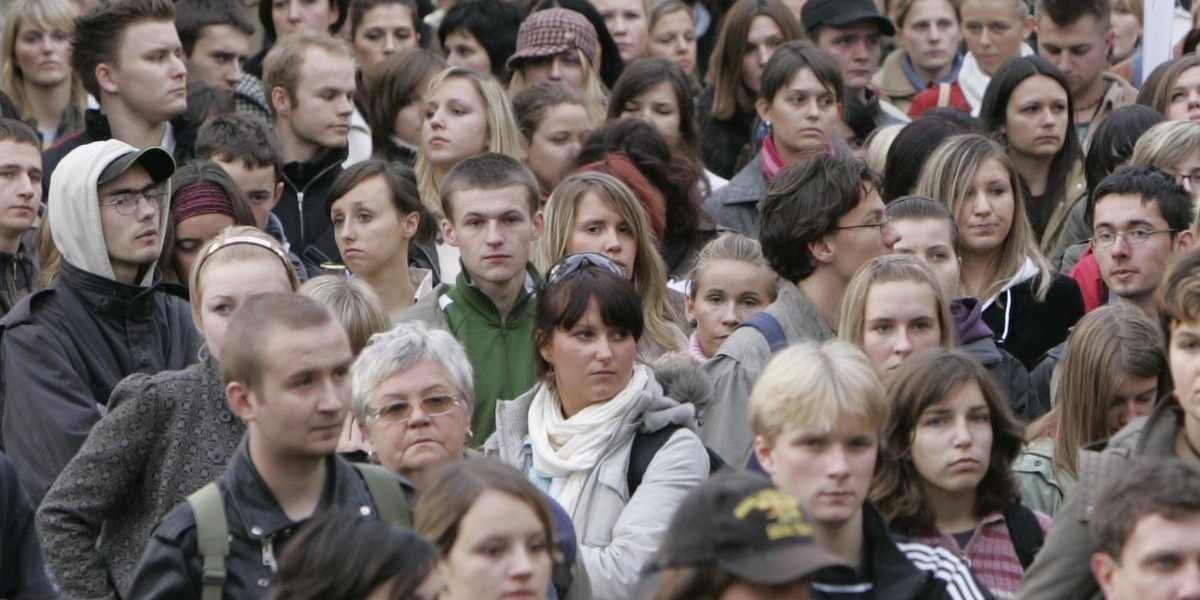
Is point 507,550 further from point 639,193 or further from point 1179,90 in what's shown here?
point 1179,90

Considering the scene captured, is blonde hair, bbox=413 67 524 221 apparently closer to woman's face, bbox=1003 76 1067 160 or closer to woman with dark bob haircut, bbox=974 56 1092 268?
woman with dark bob haircut, bbox=974 56 1092 268

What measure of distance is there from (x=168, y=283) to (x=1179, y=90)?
520 centimetres

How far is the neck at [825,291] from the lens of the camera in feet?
25.7

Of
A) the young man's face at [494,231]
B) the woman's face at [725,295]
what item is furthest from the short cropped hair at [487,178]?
the woman's face at [725,295]

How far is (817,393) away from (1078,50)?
Result: 6314 mm

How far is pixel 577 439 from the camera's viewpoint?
6.83 meters

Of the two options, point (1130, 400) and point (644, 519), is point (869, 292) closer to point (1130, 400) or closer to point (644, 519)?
point (1130, 400)

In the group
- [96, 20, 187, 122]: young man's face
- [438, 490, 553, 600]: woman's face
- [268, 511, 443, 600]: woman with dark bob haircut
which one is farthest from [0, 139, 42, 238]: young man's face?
[268, 511, 443, 600]: woman with dark bob haircut

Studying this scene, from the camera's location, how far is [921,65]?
13.3 meters

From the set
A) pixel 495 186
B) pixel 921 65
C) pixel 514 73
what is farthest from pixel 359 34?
pixel 495 186

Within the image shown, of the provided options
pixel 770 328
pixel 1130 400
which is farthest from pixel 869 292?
pixel 1130 400

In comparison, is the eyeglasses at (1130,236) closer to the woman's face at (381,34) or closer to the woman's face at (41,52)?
the woman's face at (381,34)

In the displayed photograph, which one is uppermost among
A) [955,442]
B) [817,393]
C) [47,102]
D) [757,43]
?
[757,43]

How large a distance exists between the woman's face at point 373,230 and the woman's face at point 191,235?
20.2 inches
